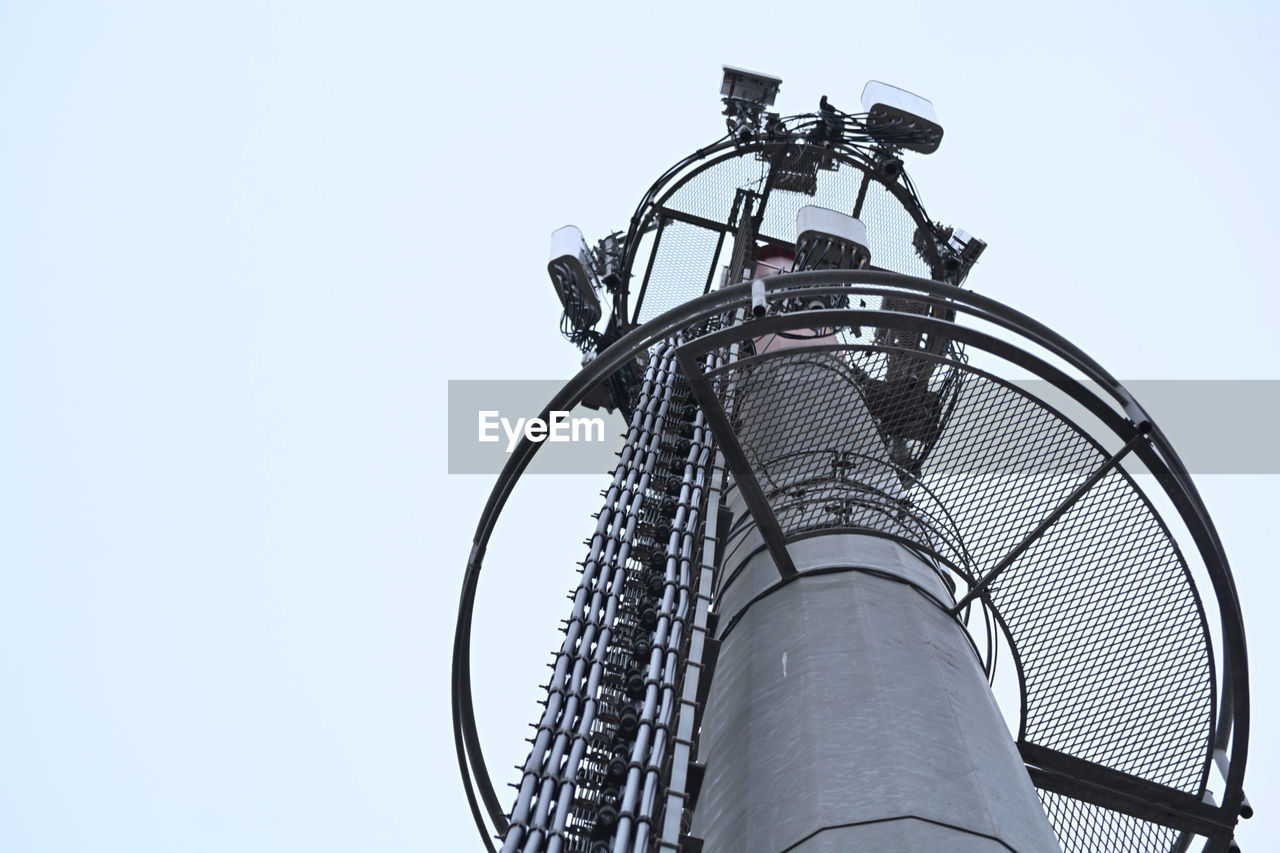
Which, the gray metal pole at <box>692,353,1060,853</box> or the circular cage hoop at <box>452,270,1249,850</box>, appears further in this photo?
the circular cage hoop at <box>452,270,1249,850</box>

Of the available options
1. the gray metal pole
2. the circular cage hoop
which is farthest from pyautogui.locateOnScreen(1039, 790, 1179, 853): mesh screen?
the gray metal pole

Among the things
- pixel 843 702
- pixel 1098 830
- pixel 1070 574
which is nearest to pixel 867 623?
pixel 843 702

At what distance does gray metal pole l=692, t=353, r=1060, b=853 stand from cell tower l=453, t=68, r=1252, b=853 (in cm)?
3

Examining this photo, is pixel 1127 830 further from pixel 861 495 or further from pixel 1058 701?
pixel 861 495

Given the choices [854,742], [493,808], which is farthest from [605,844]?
[493,808]

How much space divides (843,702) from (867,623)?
132 cm

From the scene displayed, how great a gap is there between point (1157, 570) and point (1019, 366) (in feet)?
9.04

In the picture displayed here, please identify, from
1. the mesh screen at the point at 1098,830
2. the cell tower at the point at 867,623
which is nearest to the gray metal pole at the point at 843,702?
the cell tower at the point at 867,623

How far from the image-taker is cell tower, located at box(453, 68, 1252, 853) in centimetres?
910

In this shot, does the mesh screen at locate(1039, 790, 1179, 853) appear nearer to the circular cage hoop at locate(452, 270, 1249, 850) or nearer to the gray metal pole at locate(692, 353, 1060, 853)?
the circular cage hoop at locate(452, 270, 1249, 850)

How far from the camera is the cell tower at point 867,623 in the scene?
29.9ft

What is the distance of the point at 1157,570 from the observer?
491 inches

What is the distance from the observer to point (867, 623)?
36.4 feet

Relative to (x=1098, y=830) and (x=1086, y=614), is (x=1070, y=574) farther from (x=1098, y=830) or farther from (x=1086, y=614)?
(x=1098, y=830)
